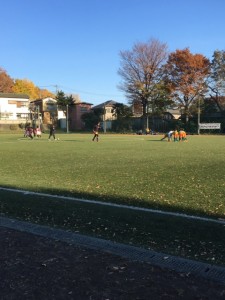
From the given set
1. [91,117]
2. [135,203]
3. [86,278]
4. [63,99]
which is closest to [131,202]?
[135,203]

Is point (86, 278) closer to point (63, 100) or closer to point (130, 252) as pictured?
point (130, 252)

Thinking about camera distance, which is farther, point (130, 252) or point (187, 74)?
point (187, 74)

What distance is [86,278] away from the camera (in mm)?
3678

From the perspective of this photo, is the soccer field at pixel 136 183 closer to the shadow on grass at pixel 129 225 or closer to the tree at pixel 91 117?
the shadow on grass at pixel 129 225

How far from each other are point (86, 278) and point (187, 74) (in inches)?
2407

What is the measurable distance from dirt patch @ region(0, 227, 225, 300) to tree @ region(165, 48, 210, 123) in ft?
196

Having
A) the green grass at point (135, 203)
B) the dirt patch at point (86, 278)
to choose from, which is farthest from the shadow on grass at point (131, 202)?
the dirt patch at point (86, 278)

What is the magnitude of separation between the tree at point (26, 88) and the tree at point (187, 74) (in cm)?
5089

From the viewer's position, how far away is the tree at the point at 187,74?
6150 cm

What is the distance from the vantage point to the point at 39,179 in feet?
35.1

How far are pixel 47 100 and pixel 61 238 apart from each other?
83.4 meters

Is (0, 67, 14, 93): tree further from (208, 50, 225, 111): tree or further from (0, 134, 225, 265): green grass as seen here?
(0, 134, 225, 265): green grass

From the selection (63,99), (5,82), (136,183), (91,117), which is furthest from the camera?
(5,82)

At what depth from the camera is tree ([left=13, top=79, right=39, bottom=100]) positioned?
331 feet
